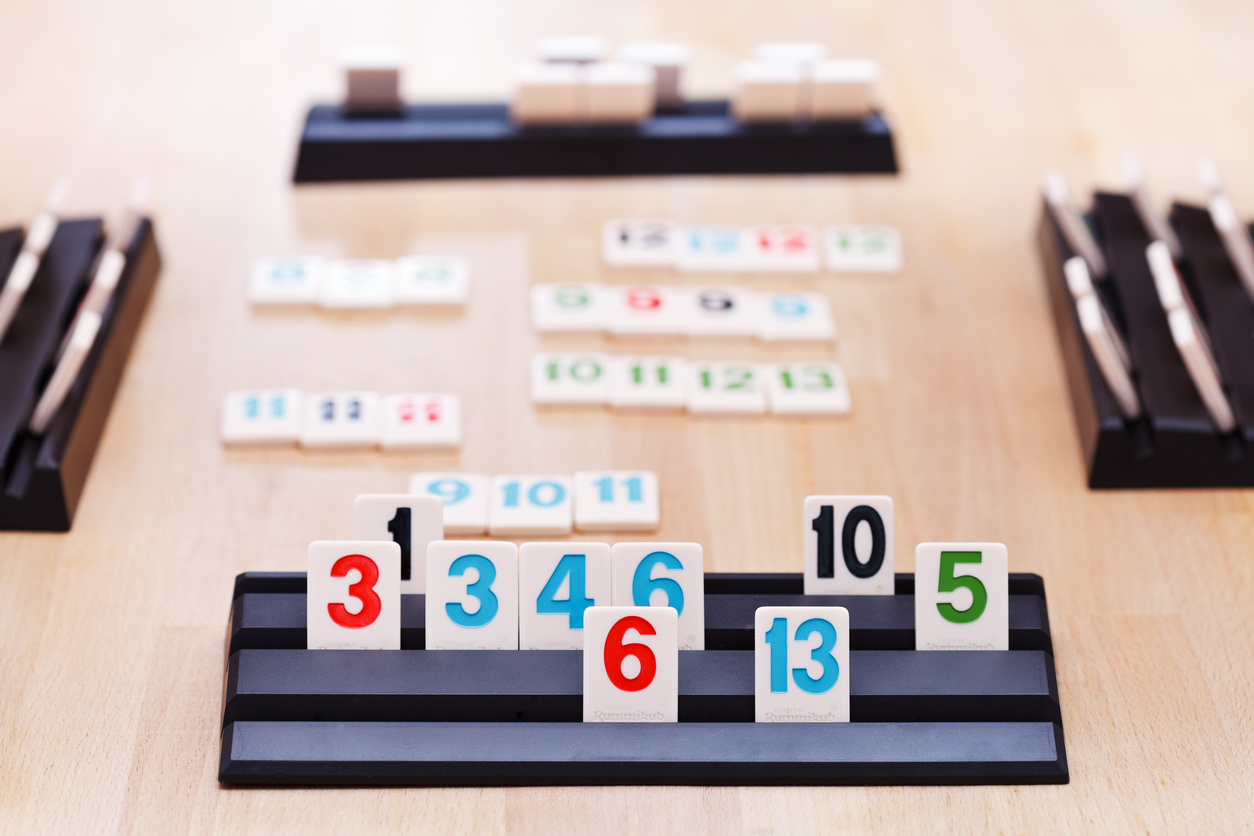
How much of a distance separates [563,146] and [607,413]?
743 millimetres

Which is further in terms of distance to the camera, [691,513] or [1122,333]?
[1122,333]

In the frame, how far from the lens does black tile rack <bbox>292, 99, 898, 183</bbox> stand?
8.11 feet

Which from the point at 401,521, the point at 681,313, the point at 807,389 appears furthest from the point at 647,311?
the point at 401,521

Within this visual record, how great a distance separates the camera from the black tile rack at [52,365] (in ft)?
5.65

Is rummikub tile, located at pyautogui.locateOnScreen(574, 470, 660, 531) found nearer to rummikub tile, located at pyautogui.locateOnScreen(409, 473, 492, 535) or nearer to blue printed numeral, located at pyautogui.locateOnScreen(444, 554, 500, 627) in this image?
rummikub tile, located at pyautogui.locateOnScreen(409, 473, 492, 535)

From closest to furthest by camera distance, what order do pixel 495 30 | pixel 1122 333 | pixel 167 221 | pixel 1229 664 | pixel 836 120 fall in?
pixel 1229 664, pixel 1122 333, pixel 167 221, pixel 836 120, pixel 495 30

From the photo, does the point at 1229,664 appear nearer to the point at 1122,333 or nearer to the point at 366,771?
the point at 1122,333

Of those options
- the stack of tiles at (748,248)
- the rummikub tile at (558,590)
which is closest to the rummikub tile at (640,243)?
the stack of tiles at (748,248)

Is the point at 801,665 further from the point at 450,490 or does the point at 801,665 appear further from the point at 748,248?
the point at 748,248

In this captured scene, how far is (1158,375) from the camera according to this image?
1.88m

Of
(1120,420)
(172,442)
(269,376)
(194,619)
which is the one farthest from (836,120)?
(194,619)

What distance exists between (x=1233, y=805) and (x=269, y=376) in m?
1.51

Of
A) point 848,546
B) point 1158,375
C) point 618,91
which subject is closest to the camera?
point 848,546

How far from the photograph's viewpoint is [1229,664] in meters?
1.59
